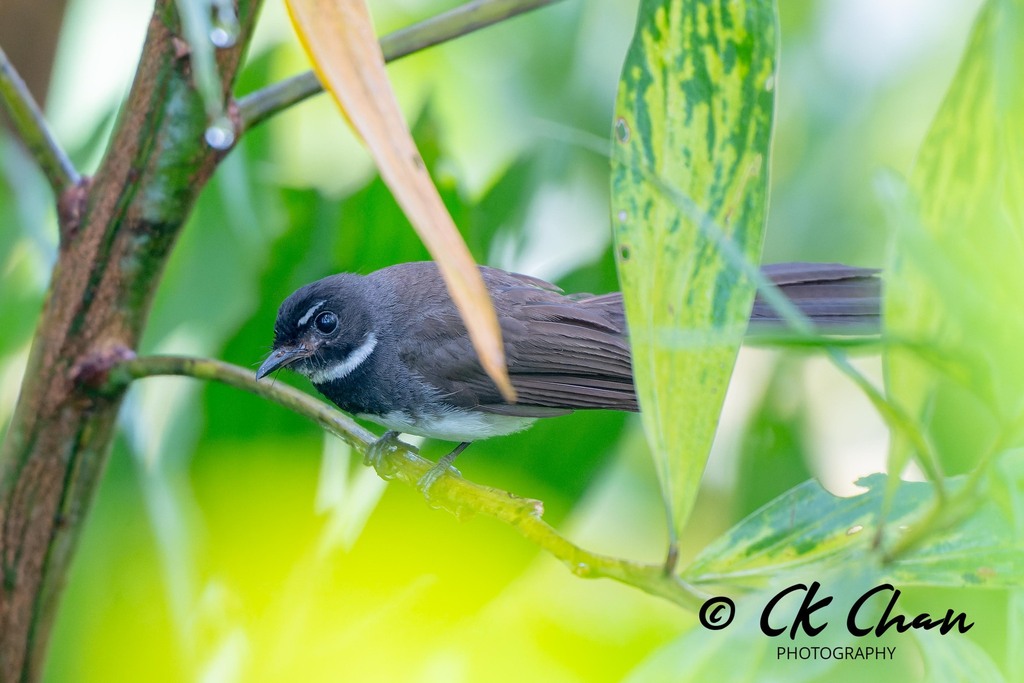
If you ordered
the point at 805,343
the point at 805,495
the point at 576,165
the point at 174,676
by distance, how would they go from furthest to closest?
the point at 576,165 → the point at 174,676 → the point at 805,495 → the point at 805,343

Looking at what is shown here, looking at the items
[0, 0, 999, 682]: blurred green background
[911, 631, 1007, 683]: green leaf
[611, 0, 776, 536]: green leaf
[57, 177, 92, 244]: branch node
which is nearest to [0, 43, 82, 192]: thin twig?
[57, 177, 92, 244]: branch node

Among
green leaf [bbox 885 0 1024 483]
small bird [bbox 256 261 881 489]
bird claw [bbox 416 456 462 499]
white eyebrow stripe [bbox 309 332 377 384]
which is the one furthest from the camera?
white eyebrow stripe [bbox 309 332 377 384]

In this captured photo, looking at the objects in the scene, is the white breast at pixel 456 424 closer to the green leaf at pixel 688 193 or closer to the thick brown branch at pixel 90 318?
the thick brown branch at pixel 90 318

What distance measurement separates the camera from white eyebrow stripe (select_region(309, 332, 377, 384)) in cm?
76

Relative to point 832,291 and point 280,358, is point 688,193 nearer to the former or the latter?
point 832,291

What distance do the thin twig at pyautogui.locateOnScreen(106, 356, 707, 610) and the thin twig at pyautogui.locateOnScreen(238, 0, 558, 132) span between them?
0.12 meters

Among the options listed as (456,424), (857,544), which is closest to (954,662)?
(857,544)

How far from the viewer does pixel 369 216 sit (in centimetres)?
59

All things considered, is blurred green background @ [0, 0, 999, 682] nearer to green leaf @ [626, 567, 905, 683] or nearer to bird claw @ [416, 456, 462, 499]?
bird claw @ [416, 456, 462, 499]

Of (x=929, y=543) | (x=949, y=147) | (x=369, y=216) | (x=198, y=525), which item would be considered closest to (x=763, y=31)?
(x=949, y=147)

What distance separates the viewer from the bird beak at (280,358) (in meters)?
0.64

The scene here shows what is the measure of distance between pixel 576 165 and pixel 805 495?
1.34ft

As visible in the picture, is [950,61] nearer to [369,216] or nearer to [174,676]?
[369,216]

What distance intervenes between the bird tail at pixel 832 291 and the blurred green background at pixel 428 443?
0.29 feet
